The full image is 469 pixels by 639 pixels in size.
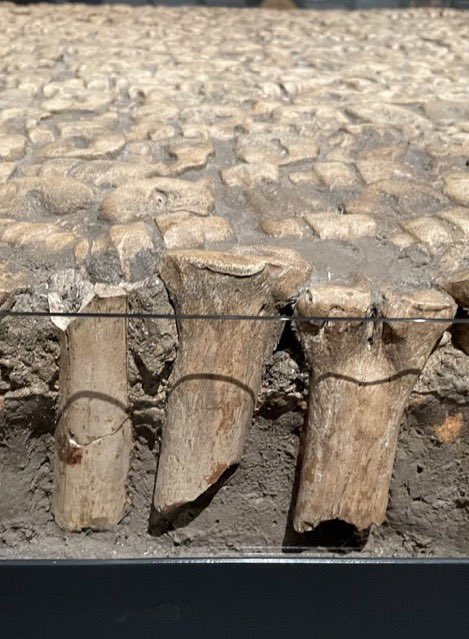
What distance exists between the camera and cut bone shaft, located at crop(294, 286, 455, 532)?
1322 mm

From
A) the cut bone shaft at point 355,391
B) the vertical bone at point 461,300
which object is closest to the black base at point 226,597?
the cut bone shaft at point 355,391

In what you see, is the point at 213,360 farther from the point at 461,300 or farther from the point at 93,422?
the point at 461,300

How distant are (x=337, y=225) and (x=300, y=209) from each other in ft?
0.41

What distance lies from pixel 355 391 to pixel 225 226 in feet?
1.36

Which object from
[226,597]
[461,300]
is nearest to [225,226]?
[461,300]

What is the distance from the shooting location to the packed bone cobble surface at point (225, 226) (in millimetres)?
1391

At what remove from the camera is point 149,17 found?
3475 millimetres

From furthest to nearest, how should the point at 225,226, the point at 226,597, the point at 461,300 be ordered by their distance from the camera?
the point at 225,226 → the point at 461,300 → the point at 226,597

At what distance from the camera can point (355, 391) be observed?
4.40ft

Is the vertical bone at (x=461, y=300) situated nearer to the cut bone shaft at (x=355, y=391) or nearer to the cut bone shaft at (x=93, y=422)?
the cut bone shaft at (x=355, y=391)

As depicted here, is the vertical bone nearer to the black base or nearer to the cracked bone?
the cracked bone

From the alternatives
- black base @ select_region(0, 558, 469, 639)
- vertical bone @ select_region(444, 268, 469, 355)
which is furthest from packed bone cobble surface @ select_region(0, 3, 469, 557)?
black base @ select_region(0, 558, 469, 639)

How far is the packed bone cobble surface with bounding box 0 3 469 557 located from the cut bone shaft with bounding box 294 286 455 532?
57 mm

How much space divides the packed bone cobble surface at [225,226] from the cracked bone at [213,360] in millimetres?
41
